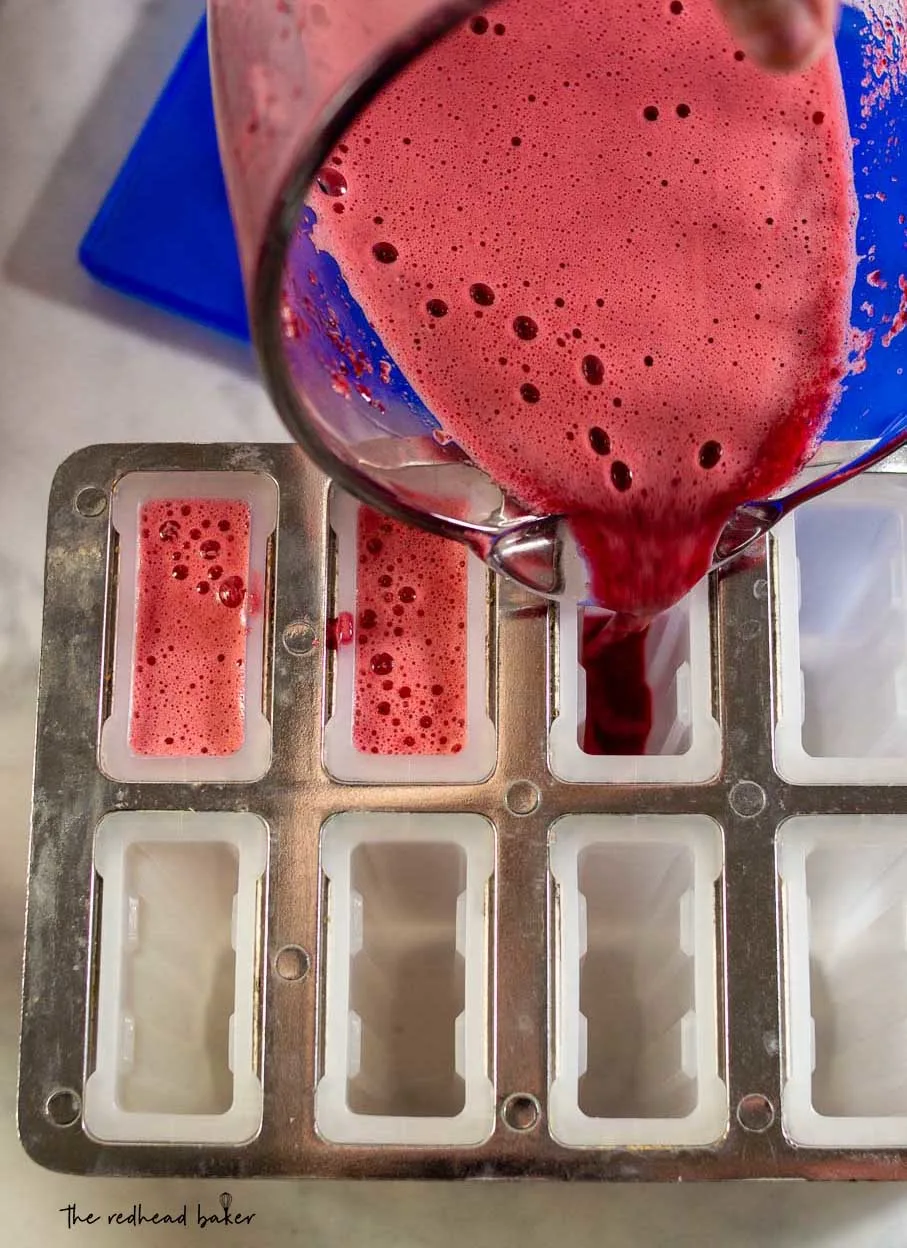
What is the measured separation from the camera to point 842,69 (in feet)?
1.62

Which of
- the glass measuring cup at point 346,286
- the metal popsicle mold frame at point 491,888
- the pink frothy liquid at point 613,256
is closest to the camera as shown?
the glass measuring cup at point 346,286

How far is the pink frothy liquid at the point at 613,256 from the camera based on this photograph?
48cm

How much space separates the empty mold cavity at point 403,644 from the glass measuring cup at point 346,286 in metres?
0.08

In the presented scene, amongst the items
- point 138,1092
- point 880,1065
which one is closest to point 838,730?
point 880,1065

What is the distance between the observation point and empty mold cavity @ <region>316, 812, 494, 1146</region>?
64 cm

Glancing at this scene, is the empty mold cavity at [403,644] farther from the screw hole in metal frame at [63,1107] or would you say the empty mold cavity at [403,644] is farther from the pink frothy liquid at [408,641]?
the screw hole in metal frame at [63,1107]

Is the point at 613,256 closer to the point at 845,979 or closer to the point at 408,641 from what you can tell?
→ the point at 408,641

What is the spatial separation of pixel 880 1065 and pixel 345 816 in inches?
12.8

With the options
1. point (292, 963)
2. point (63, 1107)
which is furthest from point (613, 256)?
point (63, 1107)

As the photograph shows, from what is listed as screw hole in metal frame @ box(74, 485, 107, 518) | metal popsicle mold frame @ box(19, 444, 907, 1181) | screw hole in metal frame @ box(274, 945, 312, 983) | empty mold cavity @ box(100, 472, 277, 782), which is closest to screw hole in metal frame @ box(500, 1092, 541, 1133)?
metal popsicle mold frame @ box(19, 444, 907, 1181)

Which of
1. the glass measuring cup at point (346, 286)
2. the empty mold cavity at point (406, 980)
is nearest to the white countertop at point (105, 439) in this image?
the empty mold cavity at point (406, 980)

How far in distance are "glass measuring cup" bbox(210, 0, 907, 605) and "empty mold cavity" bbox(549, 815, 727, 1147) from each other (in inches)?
5.8

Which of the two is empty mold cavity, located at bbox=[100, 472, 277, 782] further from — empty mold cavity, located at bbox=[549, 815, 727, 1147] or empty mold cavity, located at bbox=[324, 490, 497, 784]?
empty mold cavity, located at bbox=[549, 815, 727, 1147]

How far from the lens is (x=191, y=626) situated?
0.69 metres
